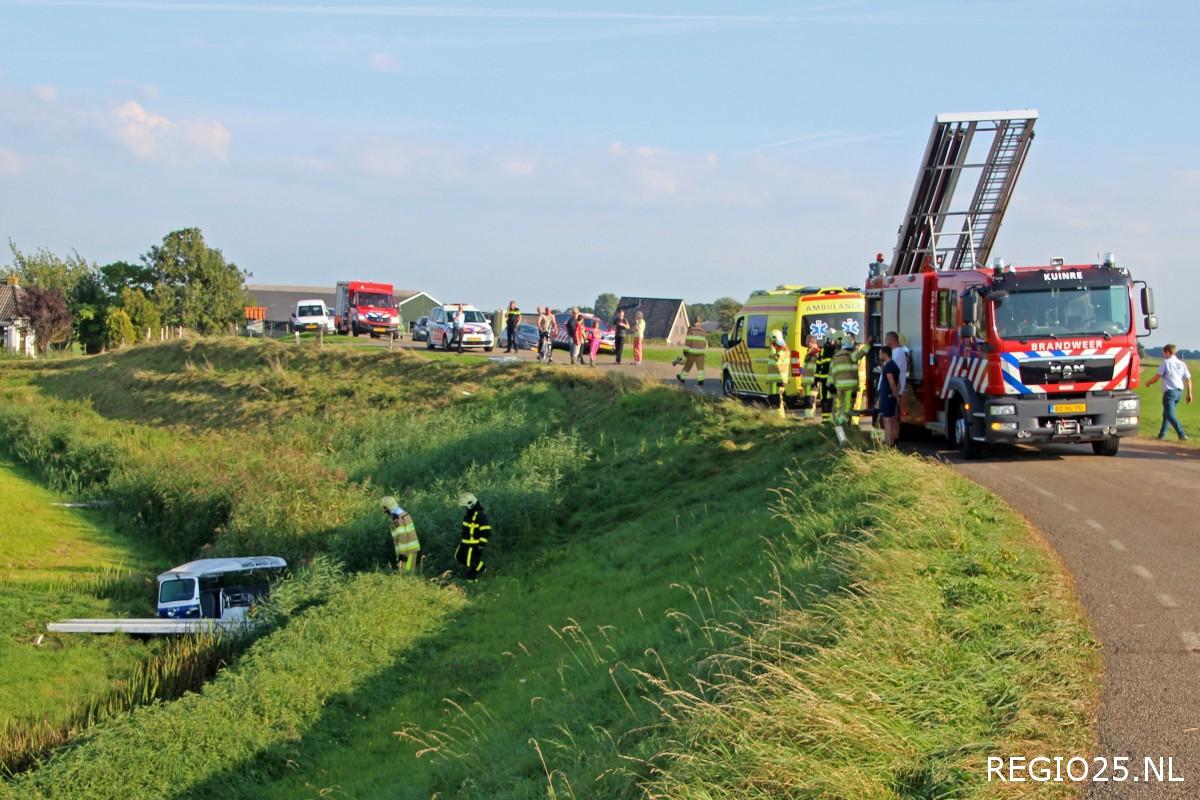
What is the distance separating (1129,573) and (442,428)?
21676 mm

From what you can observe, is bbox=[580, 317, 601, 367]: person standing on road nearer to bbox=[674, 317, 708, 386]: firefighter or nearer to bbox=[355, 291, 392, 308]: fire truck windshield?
bbox=[674, 317, 708, 386]: firefighter

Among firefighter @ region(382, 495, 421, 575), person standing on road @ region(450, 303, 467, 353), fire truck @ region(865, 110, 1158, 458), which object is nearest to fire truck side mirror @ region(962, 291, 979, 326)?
fire truck @ region(865, 110, 1158, 458)

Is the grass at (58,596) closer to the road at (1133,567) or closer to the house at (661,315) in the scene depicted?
the road at (1133,567)

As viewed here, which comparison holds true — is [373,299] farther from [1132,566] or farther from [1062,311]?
[1132,566]

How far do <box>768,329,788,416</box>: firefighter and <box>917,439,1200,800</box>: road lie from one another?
5119 millimetres

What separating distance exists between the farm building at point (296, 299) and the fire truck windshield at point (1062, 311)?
8988 centimetres

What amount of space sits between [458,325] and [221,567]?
952 inches

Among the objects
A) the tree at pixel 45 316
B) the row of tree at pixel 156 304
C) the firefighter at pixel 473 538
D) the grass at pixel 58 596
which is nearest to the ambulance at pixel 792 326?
the firefighter at pixel 473 538

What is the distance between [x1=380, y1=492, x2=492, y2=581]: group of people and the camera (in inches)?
755

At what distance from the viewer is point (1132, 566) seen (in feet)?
35.2

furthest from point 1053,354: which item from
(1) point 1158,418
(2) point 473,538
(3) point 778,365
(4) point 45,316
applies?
(4) point 45,316

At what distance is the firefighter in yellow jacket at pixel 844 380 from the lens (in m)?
18.0

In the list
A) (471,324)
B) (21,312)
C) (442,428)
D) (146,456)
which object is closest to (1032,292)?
(442,428)

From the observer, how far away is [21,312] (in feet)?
245
